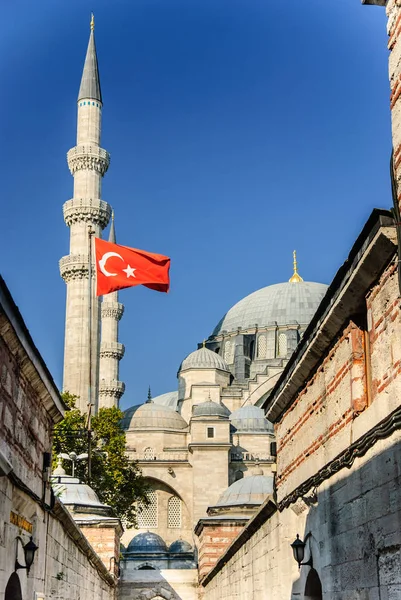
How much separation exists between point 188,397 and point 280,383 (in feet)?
161

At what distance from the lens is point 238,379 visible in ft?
205

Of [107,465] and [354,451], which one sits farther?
[107,465]

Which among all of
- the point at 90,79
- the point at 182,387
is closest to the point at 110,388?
the point at 182,387

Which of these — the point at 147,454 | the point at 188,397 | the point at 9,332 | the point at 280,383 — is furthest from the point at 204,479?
the point at 9,332

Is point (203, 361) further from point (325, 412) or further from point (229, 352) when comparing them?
point (325, 412)

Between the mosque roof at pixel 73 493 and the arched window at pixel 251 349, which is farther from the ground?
the arched window at pixel 251 349

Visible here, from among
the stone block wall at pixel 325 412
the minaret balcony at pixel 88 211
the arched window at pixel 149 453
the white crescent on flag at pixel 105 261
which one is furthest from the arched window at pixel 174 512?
the stone block wall at pixel 325 412

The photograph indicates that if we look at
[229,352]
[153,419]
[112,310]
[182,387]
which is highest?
[229,352]

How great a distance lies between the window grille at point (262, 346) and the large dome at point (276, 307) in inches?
36.7

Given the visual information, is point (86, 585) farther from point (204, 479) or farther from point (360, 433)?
point (204, 479)

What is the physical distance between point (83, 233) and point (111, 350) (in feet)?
38.1

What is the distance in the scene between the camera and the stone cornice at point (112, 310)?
182ft

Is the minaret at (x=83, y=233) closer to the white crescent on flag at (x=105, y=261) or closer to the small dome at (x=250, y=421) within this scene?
the small dome at (x=250, y=421)

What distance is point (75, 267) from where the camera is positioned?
145 feet
